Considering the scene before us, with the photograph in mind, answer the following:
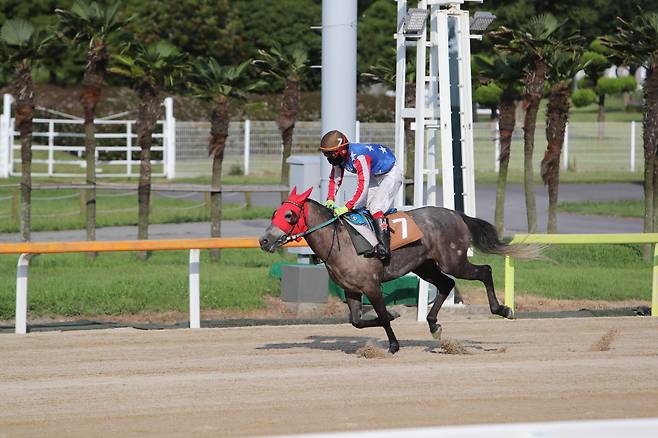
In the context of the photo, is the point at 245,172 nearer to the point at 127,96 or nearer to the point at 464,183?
the point at 127,96

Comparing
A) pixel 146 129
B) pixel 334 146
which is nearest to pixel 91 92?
pixel 146 129

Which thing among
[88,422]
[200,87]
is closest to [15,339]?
[88,422]

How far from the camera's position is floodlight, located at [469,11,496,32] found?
12336 mm

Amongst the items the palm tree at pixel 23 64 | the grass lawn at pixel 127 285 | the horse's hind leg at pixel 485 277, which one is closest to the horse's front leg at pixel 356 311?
the horse's hind leg at pixel 485 277

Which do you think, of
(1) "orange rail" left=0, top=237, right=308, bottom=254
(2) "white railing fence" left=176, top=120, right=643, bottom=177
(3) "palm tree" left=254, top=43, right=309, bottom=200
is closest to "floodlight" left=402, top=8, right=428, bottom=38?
(1) "orange rail" left=0, top=237, right=308, bottom=254

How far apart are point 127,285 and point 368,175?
16.5 feet

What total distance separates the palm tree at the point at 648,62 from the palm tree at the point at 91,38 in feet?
22.3

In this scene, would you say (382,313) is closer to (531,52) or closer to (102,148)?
(531,52)

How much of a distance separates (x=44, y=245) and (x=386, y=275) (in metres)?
3.63

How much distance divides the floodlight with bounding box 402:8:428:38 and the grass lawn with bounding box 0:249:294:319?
10.7ft

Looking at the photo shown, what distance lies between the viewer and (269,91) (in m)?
46.6

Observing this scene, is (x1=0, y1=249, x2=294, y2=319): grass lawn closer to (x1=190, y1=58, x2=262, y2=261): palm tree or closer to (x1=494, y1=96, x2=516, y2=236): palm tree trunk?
(x1=190, y1=58, x2=262, y2=261): palm tree

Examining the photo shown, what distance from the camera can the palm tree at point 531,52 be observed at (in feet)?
54.6

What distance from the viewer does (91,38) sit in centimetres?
1630
